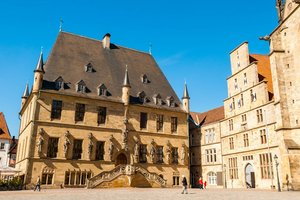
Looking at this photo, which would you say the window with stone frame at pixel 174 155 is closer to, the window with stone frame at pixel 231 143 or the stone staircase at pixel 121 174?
the stone staircase at pixel 121 174

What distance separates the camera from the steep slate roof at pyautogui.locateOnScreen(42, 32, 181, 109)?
3172 cm

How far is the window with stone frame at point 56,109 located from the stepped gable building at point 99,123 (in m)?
0.07

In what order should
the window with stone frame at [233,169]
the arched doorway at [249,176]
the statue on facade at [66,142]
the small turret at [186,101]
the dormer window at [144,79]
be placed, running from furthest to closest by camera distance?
1. the dormer window at [144,79]
2. the small turret at [186,101]
3. the window with stone frame at [233,169]
4. the arched doorway at [249,176]
5. the statue on facade at [66,142]

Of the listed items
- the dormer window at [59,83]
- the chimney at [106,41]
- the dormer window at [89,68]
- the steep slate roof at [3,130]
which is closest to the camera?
the dormer window at [59,83]

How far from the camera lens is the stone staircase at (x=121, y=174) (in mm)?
26766

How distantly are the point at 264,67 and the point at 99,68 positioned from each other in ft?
67.4

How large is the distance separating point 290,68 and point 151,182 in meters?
18.6

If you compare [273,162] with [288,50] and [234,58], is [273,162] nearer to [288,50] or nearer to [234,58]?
[288,50]

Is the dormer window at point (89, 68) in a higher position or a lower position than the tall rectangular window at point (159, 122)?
higher

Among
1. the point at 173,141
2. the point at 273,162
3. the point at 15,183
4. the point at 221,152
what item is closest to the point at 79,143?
the point at 15,183

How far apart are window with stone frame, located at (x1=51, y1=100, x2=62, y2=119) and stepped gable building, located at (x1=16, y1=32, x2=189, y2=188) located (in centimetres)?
7

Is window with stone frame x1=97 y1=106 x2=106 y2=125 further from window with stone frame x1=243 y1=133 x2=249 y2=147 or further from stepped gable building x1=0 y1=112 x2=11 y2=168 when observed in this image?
stepped gable building x1=0 y1=112 x2=11 y2=168

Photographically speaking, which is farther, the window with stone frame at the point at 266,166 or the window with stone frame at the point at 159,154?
the window with stone frame at the point at 159,154

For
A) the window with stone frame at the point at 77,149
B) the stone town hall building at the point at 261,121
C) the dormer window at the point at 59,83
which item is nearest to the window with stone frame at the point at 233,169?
the stone town hall building at the point at 261,121
